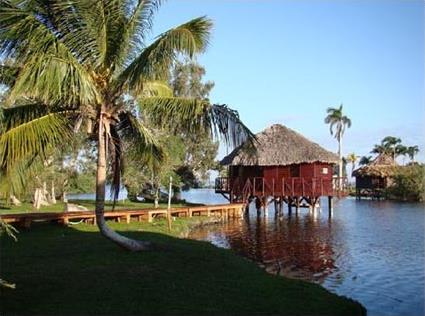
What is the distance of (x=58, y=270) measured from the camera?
10.7 metres

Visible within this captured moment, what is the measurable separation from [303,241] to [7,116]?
14944 millimetres

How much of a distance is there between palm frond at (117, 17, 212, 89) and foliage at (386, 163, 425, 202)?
5201 centimetres

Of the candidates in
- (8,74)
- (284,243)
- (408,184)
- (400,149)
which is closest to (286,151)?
(284,243)

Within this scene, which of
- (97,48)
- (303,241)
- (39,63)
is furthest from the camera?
(303,241)

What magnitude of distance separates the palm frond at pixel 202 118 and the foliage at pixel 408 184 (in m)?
51.4

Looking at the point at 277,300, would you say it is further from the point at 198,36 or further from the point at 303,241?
the point at 303,241

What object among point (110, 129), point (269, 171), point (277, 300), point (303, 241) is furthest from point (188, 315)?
point (269, 171)

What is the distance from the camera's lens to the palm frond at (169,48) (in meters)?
11.4

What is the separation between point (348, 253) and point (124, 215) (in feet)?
34.0

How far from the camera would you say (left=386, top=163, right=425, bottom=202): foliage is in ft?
193

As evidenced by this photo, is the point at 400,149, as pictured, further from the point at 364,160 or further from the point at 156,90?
the point at 156,90

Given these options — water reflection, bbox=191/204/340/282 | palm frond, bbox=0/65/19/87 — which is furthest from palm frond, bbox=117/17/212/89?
water reflection, bbox=191/204/340/282

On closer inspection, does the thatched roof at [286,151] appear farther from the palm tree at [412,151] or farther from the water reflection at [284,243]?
the palm tree at [412,151]

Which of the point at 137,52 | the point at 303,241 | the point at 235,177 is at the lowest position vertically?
the point at 303,241
